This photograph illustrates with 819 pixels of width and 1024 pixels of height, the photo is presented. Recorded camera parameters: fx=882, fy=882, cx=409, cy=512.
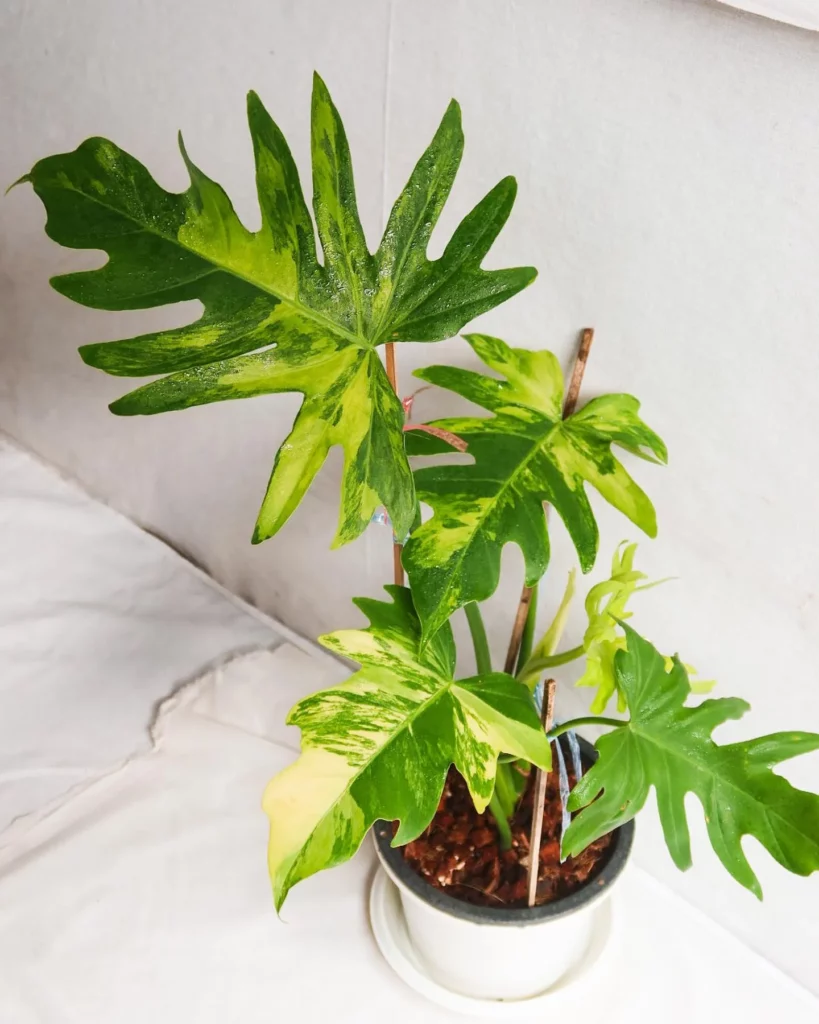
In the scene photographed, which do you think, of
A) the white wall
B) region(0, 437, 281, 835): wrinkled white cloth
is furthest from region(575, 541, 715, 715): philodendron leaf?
region(0, 437, 281, 835): wrinkled white cloth

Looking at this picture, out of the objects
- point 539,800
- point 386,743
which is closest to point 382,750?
point 386,743

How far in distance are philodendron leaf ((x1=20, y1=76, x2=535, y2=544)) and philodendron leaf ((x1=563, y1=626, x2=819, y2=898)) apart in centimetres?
27

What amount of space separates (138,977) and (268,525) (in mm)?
674

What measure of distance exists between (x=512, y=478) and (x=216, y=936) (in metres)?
0.68

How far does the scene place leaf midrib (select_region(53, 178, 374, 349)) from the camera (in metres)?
0.56

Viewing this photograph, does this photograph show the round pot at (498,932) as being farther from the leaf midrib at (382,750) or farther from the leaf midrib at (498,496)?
the leaf midrib at (498,496)

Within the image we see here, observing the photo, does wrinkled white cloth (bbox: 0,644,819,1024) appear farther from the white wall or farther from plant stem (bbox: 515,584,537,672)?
plant stem (bbox: 515,584,537,672)

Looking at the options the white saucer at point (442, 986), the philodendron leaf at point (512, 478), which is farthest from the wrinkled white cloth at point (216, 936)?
the philodendron leaf at point (512, 478)

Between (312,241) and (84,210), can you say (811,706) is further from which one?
(84,210)

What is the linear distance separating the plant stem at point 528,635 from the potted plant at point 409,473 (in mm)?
11

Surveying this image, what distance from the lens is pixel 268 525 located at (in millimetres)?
580

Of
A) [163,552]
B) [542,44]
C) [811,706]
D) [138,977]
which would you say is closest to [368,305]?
[542,44]

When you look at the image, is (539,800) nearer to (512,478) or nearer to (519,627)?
(519,627)

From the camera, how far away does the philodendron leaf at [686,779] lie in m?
0.68
